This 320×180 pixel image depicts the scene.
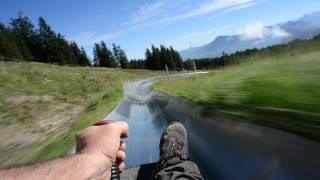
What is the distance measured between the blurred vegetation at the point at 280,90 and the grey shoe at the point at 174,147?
632 millimetres

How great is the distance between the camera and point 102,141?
4.41 ft

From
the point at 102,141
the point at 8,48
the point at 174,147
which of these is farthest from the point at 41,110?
the point at 8,48

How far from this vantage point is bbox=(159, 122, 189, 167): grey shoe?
3760mm

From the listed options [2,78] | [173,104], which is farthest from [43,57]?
[173,104]

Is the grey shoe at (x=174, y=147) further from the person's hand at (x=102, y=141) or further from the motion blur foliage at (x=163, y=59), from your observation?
the motion blur foliage at (x=163, y=59)

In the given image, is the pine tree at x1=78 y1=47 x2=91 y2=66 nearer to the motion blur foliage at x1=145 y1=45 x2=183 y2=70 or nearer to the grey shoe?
the motion blur foliage at x1=145 y1=45 x2=183 y2=70

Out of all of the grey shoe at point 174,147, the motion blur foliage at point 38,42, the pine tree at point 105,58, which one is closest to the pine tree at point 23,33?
the motion blur foliage at point 38,42

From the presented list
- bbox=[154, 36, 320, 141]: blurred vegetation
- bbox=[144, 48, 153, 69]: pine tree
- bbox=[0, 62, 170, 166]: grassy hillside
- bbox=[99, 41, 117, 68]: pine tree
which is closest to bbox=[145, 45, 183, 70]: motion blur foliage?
bbox=[144, 48, 153, 69]: pine tree

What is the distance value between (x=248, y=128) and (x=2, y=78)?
5381 cm

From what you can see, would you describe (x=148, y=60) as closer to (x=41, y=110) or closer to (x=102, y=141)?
(x=41, y=110)

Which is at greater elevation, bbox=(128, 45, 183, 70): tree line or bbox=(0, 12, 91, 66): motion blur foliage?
bbox=(0, 12, 91, 66): motion blur foliage

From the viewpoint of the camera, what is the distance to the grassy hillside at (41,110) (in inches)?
667

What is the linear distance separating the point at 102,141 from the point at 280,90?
269 cm

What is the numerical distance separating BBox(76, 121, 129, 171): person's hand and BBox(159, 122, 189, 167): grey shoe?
2.30m
